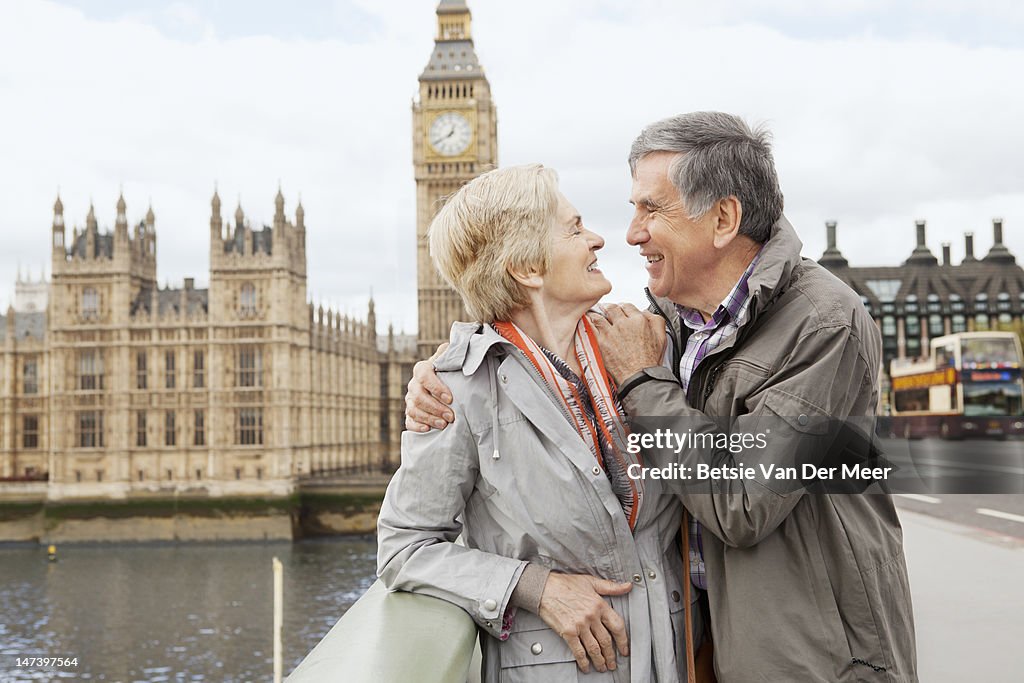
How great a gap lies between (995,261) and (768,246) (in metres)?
41.2

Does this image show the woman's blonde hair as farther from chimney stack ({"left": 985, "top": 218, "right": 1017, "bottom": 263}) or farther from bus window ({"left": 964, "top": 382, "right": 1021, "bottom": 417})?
chimney stack ({"left": 985, "top": 218, "right": 1017, "bottom": 263})

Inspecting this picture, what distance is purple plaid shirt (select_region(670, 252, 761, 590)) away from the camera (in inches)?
53.2

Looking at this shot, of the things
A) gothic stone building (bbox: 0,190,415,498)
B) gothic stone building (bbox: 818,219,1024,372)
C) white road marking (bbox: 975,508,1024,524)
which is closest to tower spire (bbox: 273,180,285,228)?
gothic stone building (bbox: 0,190,415,498)

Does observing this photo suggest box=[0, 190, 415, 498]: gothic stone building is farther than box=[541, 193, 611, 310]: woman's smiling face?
Yes

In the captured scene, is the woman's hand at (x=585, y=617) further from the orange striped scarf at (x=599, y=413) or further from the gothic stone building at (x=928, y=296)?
the gothic stone building at (x=928, y=296)

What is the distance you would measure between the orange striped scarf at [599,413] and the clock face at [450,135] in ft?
120

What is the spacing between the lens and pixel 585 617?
1.27 m

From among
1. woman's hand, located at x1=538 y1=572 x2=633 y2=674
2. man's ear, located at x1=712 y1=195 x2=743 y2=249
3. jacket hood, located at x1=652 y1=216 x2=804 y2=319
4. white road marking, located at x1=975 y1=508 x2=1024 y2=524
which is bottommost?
white road marking, located at x1=975 y1=508 x2=1024 y2=524

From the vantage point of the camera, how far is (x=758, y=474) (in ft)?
4.00

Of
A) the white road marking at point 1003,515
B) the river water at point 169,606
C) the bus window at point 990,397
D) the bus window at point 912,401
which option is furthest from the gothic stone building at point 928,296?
the white road marking at point 1003,515

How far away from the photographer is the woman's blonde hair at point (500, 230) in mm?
1379

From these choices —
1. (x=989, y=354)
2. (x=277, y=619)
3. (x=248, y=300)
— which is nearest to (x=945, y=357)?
(x=989, y=354)

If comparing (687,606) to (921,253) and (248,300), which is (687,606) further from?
(921,253)

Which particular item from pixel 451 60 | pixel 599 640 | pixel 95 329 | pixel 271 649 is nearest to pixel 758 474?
pixel 599 640
